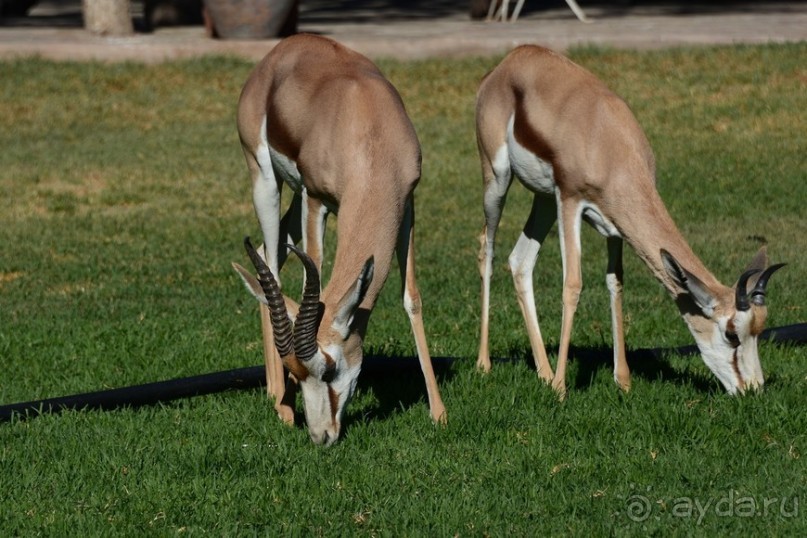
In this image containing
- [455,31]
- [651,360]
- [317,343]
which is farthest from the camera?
[455,31]

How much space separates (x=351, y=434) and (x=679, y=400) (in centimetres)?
190

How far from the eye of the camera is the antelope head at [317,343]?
6559mm

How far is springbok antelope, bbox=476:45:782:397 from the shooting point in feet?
24.6

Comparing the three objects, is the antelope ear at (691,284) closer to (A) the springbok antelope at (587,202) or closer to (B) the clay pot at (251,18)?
(A) the springbok antelope at (587,202)

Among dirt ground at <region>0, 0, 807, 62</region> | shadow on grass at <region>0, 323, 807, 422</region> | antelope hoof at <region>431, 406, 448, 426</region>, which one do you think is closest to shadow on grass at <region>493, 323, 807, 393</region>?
shadow on grass at <region>0, 323, 807, 422</region>

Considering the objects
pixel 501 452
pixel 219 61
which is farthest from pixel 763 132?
pixel 501 452

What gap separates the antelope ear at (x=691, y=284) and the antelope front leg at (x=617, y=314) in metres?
0.68

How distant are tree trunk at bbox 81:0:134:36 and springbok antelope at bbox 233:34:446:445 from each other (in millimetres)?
13105

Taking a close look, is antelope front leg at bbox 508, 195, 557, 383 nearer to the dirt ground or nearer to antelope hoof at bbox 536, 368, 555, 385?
antelope hoof at bbox 536, 368, 555, 385

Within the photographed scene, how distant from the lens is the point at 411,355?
8953mm

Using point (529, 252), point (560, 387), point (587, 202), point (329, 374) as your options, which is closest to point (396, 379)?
point (560, 387)

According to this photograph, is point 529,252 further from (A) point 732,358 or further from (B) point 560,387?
(A) point 732,358

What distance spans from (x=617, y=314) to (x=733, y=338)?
3.08ft

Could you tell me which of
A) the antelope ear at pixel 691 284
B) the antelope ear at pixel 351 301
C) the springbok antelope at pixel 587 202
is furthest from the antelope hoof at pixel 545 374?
the antelope ear at pixel 351 301
